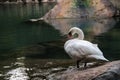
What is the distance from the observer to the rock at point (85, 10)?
153 ft

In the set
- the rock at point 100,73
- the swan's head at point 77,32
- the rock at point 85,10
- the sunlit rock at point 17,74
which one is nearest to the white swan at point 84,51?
the rock at point 100,73

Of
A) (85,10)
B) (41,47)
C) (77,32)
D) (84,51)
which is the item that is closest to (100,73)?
(84,51)

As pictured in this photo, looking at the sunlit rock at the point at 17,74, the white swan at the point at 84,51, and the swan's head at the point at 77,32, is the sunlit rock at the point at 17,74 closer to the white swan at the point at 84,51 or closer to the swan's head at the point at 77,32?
the swan's head at the point at 77,32

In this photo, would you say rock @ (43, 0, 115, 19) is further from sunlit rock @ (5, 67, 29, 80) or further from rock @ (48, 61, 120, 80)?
rock @ (48, 61, 120, 80)

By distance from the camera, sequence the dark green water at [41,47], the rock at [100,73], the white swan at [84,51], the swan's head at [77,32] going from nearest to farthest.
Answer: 1. the rock at [100,73]
2. the white swan at [84,51]
3. the swan's head at [77,32]
4. the dark green water at [41,47]

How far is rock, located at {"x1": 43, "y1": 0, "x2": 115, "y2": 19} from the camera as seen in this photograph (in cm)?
4653

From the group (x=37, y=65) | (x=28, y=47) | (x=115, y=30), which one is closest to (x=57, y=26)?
(x=115, y=30)

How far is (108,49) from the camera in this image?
80.3 ft

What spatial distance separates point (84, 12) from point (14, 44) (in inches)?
779

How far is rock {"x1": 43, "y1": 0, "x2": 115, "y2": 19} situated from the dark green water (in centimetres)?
315

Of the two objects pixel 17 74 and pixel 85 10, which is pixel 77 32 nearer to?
pixel 17 74

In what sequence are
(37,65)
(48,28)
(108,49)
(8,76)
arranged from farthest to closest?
(48,28) < (108,49) < (37,65) < (8,76)

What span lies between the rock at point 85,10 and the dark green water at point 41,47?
3149 millimetres

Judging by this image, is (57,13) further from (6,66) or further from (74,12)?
(6,66)
